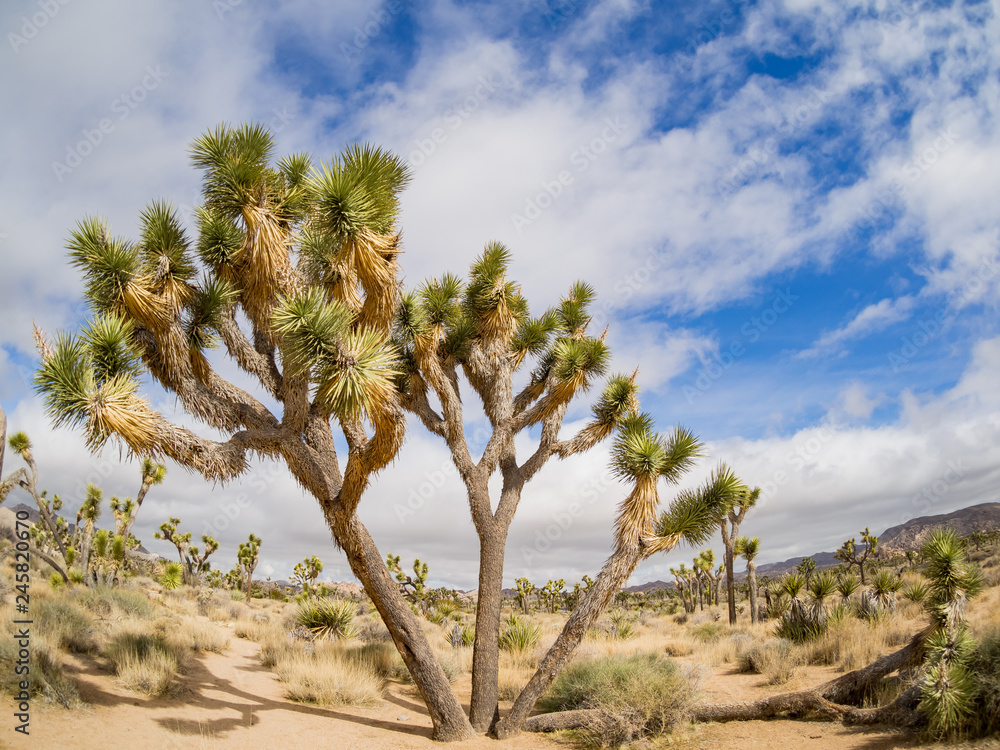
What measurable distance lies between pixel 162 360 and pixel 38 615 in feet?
18.6

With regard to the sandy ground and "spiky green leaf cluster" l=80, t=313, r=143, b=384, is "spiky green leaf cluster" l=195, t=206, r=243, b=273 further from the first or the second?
the sandy ground

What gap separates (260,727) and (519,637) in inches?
277

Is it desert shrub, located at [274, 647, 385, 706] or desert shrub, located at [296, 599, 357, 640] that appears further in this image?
desert shrub, located at [296, 599, 357, 640]

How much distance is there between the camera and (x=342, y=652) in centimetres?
1163

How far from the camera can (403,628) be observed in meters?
7.91

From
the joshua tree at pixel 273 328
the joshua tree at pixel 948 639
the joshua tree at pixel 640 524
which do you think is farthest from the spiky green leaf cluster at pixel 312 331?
the joshua tree at pixel 948 639

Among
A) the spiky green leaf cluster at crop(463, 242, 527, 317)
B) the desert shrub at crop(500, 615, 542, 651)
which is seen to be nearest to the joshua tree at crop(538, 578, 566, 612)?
the desert shrub at crop(500, 615, 542, 651)

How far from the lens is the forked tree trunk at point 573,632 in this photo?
7.89 m

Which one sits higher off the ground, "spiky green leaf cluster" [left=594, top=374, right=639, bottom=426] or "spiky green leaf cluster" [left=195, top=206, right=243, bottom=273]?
"spiky green leaf cluster" [left=195, top=206, right=243, bottom=273]

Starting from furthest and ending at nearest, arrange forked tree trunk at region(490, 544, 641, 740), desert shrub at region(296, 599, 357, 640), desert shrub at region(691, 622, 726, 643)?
desert shrub at region(691, 622, 726, 643) → desert shrub at region(296, 599, 357, 640) → forked tree trunk at region(490, 544, 641, 740)

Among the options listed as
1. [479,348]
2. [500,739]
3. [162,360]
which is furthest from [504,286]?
[500,739]

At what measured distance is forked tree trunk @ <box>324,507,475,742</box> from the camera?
770 cm

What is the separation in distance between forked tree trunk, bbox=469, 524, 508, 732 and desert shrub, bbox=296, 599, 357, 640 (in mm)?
6177

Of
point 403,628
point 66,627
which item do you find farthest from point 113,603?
point 403,628
